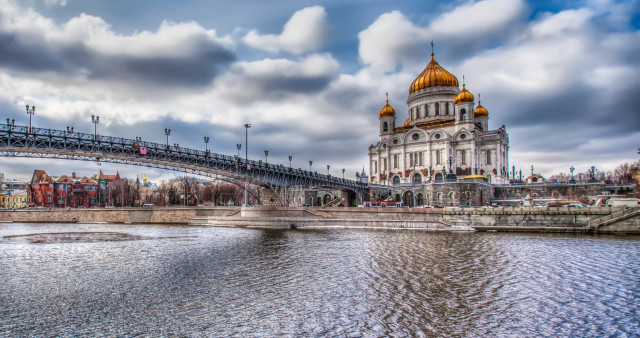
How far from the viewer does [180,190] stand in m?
97.4

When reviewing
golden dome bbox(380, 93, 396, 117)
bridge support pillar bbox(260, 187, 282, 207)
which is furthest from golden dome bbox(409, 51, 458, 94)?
bridge support pillar bbox(260, 187, 282, 207)

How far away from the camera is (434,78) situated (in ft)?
246

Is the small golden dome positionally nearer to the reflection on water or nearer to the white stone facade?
the white stone facade

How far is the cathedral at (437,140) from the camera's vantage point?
67312 millimetres

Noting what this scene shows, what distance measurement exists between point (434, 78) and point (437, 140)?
13400 millimetres

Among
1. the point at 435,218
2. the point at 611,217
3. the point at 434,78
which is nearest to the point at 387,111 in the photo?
the point at 434,78

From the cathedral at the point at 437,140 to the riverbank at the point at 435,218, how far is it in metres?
24.0

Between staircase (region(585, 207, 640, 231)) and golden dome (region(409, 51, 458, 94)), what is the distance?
47.3 m

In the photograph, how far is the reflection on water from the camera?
992cm

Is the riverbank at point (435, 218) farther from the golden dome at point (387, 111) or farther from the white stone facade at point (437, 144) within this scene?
the golden dome at point (387, 111)

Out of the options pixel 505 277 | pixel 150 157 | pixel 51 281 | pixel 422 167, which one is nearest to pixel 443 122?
pixel 422 167

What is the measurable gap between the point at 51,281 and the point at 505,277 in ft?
55.2

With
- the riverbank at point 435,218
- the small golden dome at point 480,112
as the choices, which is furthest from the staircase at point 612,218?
the small golden dome at point 480,112

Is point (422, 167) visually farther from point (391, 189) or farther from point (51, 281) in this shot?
point (51, 281)
